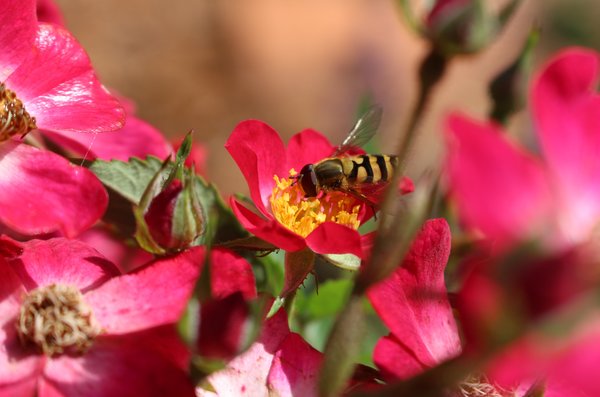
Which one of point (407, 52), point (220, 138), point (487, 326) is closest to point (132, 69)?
point (220, 138)

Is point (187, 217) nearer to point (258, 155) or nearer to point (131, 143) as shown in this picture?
point (258, 155)

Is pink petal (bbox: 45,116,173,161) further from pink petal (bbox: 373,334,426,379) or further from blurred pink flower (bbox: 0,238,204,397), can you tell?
pink petal (bbox: 373,334,426,379)

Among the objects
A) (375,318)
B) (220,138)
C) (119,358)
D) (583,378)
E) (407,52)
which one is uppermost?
(583,378)

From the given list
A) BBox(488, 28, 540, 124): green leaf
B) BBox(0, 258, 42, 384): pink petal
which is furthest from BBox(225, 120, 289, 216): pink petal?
BBox(488, 28, 540, 124): green leaf

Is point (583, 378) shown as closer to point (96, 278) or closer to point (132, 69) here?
point (96, 278)

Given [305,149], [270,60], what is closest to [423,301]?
[305,149]

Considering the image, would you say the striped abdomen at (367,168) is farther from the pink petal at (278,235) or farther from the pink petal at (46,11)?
the pink petal at (46,11)
